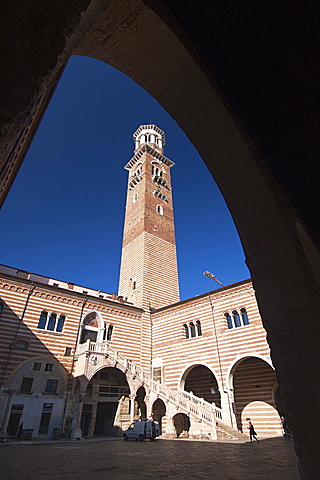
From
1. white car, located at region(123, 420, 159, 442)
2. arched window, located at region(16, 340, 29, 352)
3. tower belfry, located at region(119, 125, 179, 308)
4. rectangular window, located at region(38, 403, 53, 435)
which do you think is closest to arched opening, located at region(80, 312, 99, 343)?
arched window, located at region(16, 340, 29, 352)

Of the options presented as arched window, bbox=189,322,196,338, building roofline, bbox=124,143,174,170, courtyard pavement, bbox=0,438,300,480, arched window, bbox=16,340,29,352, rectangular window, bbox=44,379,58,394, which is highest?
building roofline, bbox=124,143,174,170

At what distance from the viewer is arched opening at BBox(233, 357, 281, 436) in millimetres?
14859

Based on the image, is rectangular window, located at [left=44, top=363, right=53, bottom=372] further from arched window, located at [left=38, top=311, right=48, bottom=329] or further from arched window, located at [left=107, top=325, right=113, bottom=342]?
arched window, located at [left=107, top=325, right=113, bottom=342]

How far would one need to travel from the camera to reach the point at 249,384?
1630 cm

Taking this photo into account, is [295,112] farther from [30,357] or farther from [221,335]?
[30,357]

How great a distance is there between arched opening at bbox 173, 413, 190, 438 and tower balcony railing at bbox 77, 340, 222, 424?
4.52ft

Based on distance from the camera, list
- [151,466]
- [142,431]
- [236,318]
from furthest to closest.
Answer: [236,318] → [142,431] → [151,466]

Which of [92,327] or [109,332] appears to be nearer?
[92,327]

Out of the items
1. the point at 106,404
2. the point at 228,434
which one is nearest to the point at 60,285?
the point at 106,404

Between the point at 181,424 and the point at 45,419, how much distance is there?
8.23 m

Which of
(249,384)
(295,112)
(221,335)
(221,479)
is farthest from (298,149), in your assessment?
(249,384)

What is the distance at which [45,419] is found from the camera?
580 inches

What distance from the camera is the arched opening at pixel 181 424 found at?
643 inches

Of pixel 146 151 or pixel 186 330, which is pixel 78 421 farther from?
pixel 146 151
